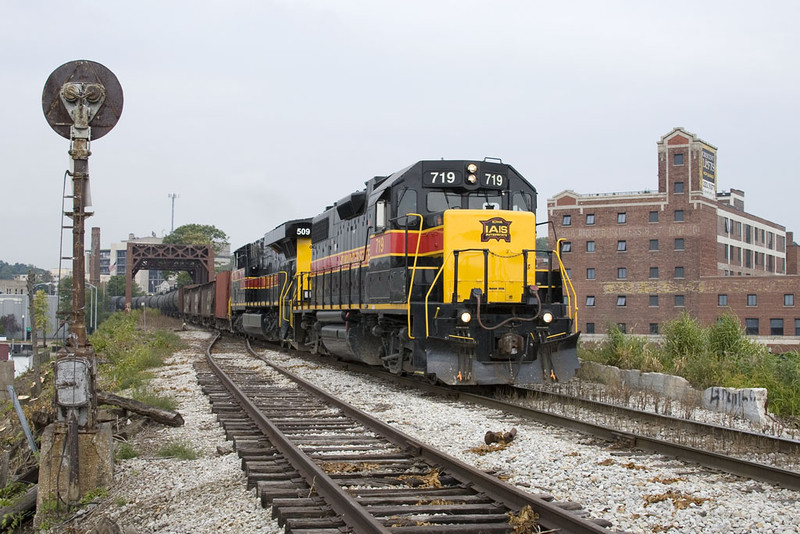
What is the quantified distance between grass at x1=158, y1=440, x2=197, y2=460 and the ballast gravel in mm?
84

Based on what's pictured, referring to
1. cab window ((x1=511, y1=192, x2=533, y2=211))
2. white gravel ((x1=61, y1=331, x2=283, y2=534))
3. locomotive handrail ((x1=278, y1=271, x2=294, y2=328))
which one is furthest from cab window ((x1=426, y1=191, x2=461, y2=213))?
locomotive handrail ((x1=278, y1=271, x2=294, y2=328))

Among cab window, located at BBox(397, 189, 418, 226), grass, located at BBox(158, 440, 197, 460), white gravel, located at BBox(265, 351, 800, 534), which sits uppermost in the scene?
cab window, located at BBox(397, 189, 418, 226)

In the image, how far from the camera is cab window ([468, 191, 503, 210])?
11.6 meters

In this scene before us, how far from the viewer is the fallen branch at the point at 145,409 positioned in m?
8.74

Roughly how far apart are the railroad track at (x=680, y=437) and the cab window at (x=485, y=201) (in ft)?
9.66

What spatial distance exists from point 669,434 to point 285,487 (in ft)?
14.1

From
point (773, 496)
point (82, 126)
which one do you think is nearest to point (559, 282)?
point (773, 496)

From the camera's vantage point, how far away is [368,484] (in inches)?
229

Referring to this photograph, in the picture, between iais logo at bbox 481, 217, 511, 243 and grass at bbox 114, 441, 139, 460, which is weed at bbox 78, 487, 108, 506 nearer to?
grass at bbox 114, 441, 139, 460

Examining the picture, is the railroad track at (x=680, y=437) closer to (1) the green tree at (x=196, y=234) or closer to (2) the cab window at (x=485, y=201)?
(2) the cab window at (x=485, y=201)

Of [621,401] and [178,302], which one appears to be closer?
[621,401]

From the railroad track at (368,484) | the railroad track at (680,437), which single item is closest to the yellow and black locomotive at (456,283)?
the railroad track at (680,437)

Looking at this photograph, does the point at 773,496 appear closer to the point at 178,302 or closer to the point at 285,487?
the point at 285,487

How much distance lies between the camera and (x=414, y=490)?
5570 mm
